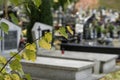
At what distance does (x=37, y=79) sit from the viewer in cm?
696

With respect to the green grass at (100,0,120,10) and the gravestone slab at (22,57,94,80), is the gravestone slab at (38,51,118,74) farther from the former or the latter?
the green grass at (100,0,120,10)

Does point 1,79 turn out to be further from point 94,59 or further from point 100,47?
point 100,47

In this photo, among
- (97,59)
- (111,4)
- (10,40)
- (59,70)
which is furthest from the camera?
(111,4)

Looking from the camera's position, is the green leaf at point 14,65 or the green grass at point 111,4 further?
the green grass at point 111,4

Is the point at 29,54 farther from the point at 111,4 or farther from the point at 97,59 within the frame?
the point at 111,4

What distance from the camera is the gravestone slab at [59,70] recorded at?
6.48 meters

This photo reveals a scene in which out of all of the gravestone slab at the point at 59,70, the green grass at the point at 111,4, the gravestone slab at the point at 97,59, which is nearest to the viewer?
the gravestone slab at the point at 59,70

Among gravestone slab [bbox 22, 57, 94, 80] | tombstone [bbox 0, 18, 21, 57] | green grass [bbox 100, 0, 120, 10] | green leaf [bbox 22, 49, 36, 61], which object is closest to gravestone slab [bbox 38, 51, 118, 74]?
tombstone [bbox 0, 18, 21, 57]

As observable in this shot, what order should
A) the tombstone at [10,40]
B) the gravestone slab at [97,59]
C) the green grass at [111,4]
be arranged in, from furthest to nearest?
the green grass at [111,4] < the tombstone at [10,40] < the gravestone slab at [97,59]

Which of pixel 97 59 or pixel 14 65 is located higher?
pixel 14 65

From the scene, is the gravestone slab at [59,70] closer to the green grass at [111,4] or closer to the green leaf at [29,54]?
the green leaf at [29,54]

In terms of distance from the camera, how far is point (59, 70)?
6664mm

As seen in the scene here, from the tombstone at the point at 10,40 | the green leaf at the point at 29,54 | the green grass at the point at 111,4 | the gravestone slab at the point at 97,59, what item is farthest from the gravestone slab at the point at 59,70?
the green grass at the point at 111,4

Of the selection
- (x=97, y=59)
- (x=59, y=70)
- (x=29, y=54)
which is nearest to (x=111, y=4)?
(x=97, y=59)
